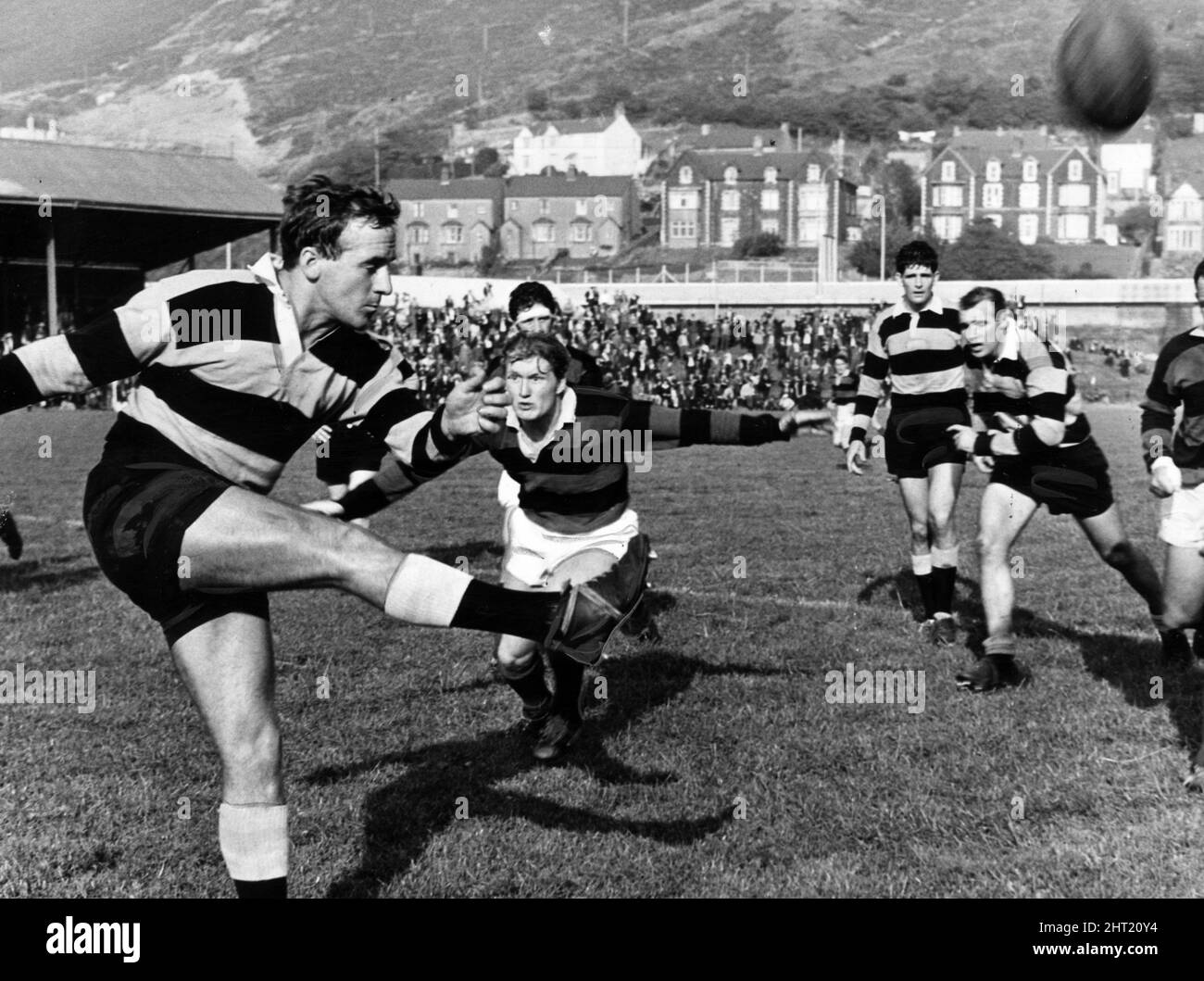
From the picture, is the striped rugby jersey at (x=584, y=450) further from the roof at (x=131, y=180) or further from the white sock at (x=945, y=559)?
the roof at (x=131, y=180)

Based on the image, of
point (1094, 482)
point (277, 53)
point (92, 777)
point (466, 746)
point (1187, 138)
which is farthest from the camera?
point (277, 53)

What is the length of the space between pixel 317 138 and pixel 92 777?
153849mm

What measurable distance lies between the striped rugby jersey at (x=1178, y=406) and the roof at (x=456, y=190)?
102 meters

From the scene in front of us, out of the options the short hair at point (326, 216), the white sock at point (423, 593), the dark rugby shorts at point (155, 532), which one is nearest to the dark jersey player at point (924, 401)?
the short hair at point (326, 216)

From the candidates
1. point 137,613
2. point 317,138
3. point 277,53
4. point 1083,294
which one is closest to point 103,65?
point 317,138

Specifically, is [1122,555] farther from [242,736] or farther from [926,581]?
[242,736]

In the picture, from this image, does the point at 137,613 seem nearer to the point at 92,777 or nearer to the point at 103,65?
the point at 92,777

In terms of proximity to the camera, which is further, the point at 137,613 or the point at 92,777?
the point at 137,613

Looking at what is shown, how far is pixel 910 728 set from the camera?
6309mm

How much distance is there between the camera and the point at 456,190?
106688mm

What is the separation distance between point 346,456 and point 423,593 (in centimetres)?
672

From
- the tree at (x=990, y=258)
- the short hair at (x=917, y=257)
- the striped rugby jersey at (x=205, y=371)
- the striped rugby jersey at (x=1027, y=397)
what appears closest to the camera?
the striped rugby jersey at (x=205, y=371)

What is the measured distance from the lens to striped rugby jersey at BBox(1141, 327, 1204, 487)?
19.3 feet

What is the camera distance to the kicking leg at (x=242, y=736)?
12.3 feet
